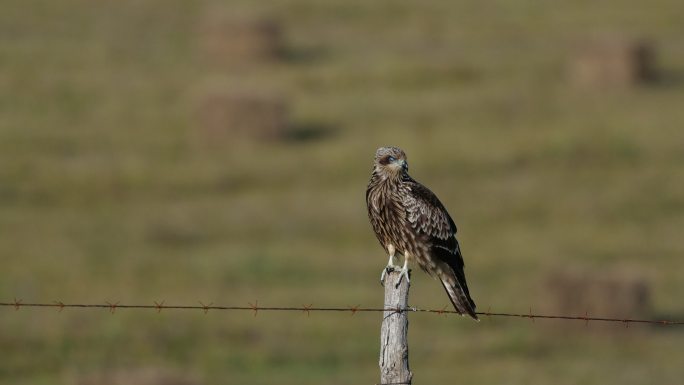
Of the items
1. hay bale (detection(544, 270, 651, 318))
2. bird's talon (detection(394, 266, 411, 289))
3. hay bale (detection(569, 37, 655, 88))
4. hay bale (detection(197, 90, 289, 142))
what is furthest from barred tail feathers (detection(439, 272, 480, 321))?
hay bale (detection(569, 37, 655, 88))

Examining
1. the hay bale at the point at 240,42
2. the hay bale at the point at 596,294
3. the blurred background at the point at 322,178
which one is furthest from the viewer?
the hay bale at the point at 240,42

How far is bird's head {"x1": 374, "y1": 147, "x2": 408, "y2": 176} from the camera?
29.6ft

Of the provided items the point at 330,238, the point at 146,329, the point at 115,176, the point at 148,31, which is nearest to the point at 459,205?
the point at 330,238

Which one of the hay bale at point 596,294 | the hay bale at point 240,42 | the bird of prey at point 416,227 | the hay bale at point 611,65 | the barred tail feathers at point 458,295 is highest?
the hay bale at point 240,42

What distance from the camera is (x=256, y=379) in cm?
1775

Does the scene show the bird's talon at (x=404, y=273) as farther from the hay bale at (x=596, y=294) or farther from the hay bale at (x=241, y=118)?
the hay bale at (x=241, y=118)

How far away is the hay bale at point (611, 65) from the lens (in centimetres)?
3325

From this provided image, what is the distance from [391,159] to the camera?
907 centimetres

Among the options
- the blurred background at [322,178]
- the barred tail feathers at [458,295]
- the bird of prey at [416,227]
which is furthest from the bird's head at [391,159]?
the blurred background at [322,178]

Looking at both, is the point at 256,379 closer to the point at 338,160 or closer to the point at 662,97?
the point at 338,160

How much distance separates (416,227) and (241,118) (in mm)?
20859

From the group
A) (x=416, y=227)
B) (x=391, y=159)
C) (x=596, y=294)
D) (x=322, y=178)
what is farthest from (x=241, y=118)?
(x=391, y=159)

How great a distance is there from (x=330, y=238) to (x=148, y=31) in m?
14.8

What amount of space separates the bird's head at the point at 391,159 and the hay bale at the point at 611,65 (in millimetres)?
24343
